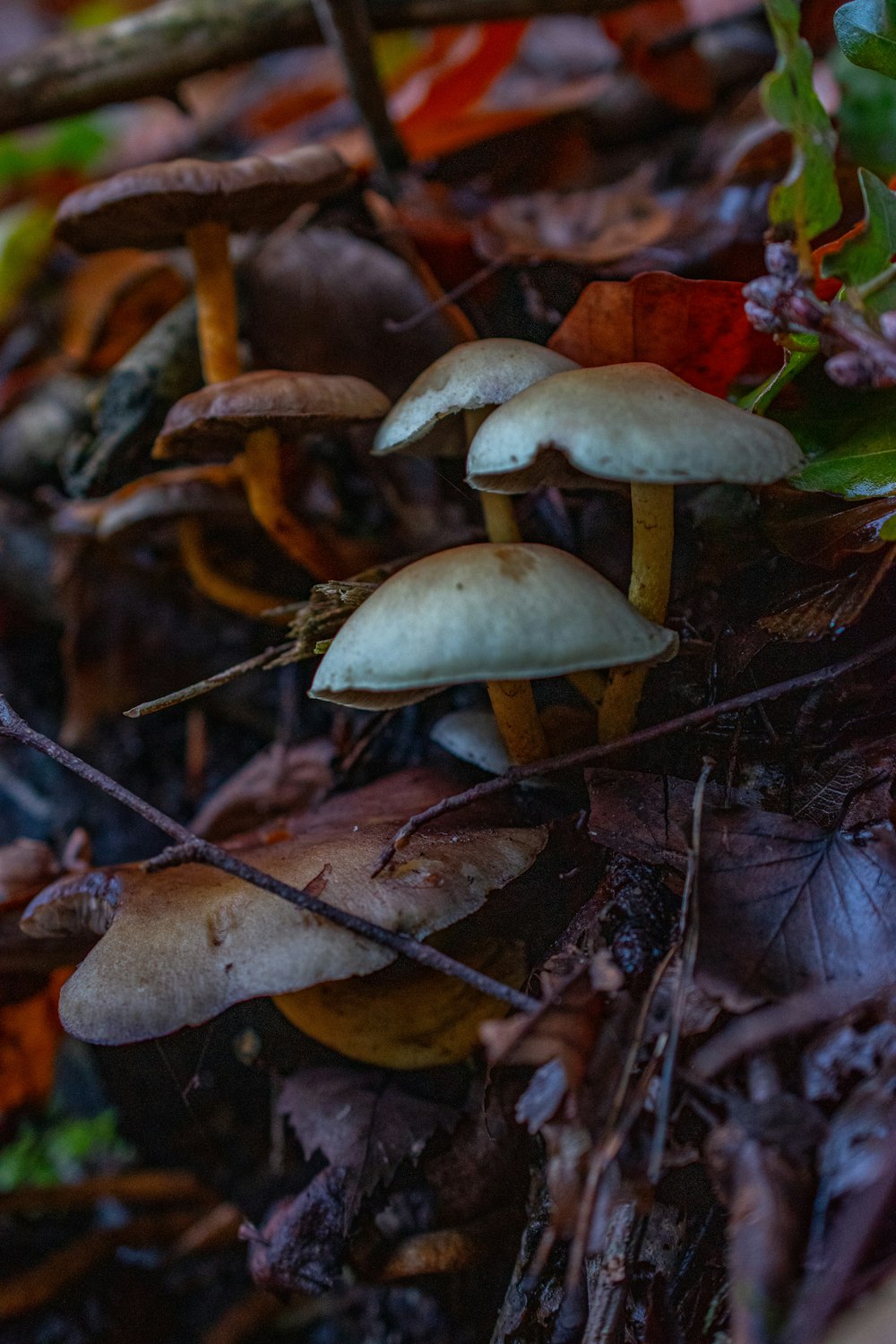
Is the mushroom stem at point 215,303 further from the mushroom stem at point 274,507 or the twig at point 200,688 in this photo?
the twig at point 200,688

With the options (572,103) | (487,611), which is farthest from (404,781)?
(572,103)

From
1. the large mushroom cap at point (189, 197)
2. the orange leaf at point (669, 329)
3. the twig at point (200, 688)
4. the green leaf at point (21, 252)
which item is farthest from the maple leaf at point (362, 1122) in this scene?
the green leaf at point (21, 252)

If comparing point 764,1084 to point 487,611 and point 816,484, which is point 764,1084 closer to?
point 487,611

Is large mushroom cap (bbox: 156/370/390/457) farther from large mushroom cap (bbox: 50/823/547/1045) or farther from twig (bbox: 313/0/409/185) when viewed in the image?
twig (bbox: 313/0/409/185)

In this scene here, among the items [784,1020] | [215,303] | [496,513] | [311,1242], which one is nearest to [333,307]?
[215,303]

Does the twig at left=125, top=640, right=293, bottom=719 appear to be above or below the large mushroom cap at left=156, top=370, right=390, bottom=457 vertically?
below

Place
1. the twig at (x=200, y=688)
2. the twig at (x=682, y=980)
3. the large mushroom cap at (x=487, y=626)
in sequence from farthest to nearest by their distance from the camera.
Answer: the twig at (x=200, y=688)
the large mushroom cap at (x=487, y=626)
the twig at (x=682, y=980)

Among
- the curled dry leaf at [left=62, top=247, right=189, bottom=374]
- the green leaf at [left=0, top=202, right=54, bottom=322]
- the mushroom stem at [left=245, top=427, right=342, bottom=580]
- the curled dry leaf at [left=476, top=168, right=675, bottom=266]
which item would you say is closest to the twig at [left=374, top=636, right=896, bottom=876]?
the mushroom stem at [left=245, top=427, right=342, bottom=580]
